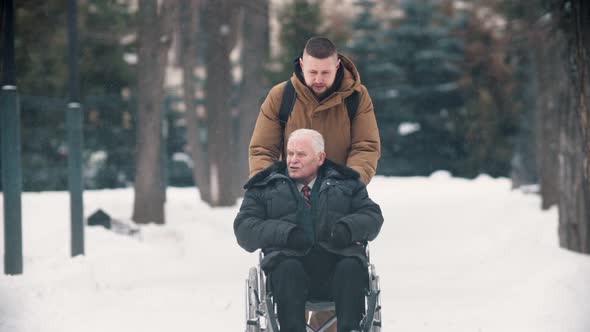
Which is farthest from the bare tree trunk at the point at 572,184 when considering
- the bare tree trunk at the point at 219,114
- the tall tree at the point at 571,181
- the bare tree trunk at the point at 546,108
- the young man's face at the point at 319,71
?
the bare tree trunk at the point at 219,114

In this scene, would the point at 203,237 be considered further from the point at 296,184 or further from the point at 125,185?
the point at 125,185

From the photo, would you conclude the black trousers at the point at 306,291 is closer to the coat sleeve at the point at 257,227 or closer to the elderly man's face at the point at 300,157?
the coat sleeve at the point at 257,227

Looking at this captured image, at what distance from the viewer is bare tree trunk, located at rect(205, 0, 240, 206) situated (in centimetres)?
1745

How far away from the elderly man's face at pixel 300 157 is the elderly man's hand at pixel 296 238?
369 mm

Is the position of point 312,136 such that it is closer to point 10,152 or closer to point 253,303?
point 253,303

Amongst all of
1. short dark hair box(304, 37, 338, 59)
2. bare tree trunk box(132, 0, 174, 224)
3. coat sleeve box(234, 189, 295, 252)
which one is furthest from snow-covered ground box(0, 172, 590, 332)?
short dark hair box(304, 37, 338, 59)

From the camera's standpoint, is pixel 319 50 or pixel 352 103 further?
pixel 352 103

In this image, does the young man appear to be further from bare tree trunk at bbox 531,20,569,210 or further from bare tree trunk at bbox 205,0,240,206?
bare tree trunk at bbox 205,0,240,206

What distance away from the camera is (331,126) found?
5.25 meters

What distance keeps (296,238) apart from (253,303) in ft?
1.66

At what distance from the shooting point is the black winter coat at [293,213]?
4605 mm

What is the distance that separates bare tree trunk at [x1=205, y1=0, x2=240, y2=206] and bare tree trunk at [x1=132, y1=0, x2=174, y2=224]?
3351 mm

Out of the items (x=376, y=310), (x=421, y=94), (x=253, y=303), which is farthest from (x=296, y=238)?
(x=421, y=94)

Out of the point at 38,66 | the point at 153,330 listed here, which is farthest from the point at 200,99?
the point at 153,330
